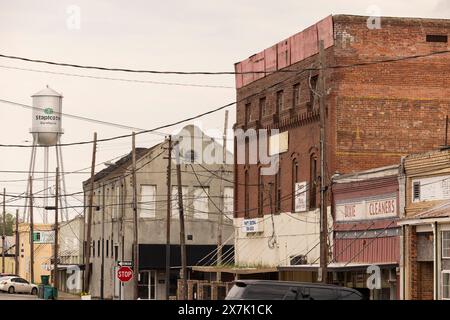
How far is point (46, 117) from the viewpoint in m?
107

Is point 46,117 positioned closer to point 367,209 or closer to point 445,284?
point 367,209

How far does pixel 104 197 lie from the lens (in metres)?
95.1

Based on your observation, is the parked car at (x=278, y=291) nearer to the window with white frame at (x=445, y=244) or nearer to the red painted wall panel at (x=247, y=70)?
the window with white frame at (x=445, y=244)

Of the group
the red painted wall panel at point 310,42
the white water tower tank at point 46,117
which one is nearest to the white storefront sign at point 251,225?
the red painted wall panel at point 310,42

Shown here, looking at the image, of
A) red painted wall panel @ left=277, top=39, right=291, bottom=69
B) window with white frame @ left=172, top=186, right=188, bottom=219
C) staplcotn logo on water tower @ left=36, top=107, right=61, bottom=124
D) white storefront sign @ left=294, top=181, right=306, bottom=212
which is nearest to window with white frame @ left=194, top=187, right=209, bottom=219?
window with white frame @ left=172, top=186, right=188, bottom=219

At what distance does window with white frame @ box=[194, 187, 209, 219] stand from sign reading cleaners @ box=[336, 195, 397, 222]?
128 feet

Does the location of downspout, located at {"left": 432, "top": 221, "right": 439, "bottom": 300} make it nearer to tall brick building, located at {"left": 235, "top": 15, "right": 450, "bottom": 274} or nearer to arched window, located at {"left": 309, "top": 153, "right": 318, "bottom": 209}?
tall brick building, located at {"left": 235, "top": 15, "right": 450, "bottom": 274}

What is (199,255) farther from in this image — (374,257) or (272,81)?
(374,257)

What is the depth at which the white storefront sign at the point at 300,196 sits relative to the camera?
57.6 metres

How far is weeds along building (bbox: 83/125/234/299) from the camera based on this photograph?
291 feet

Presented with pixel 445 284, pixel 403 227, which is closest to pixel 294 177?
pixel 403 227

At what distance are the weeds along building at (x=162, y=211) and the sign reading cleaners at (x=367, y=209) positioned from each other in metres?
35.1

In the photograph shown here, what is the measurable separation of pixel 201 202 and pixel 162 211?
11.4ft

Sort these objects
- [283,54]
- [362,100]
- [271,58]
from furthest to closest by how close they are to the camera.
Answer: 1. [271,58]
2. [283,54]
3. [362,100]
